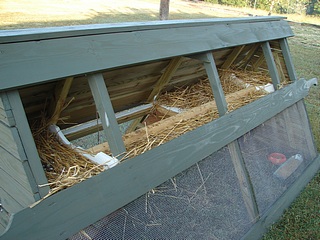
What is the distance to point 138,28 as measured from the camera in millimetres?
1663

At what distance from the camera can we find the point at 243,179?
2250mm

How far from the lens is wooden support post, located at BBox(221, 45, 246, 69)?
9.77 ft

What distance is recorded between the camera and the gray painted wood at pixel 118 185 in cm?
123

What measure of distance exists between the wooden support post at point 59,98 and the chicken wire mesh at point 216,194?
2.40ft

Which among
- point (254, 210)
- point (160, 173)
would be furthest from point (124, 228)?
point (254, 210)

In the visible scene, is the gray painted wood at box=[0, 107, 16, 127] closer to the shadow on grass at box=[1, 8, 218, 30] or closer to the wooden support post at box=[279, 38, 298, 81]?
the wooden support post at box=[279, 38, 298, 81]

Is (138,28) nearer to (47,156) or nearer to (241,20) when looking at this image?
(47,156)

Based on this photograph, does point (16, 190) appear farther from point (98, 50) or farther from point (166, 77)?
point (166, 77)

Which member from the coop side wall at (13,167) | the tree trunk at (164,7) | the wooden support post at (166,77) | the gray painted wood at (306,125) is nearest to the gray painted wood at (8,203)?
the coop side wall at (13,167)

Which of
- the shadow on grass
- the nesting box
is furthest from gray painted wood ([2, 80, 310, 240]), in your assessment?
the shadow on grass

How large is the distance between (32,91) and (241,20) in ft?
5.22

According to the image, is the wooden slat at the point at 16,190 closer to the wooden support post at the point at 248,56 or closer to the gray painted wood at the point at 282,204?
the gray painted wood at the point at 282,204

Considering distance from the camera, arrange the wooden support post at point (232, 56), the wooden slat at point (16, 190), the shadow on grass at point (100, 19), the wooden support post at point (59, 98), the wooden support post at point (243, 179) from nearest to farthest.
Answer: the wooden slat at point (16, 190) → the wooden support post at point (59, 98) → the wooden support post at point (243, 179) → the wooden support post at point (232, 56) → the shadow on grass at point (100, 19)

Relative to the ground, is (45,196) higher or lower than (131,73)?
lower
